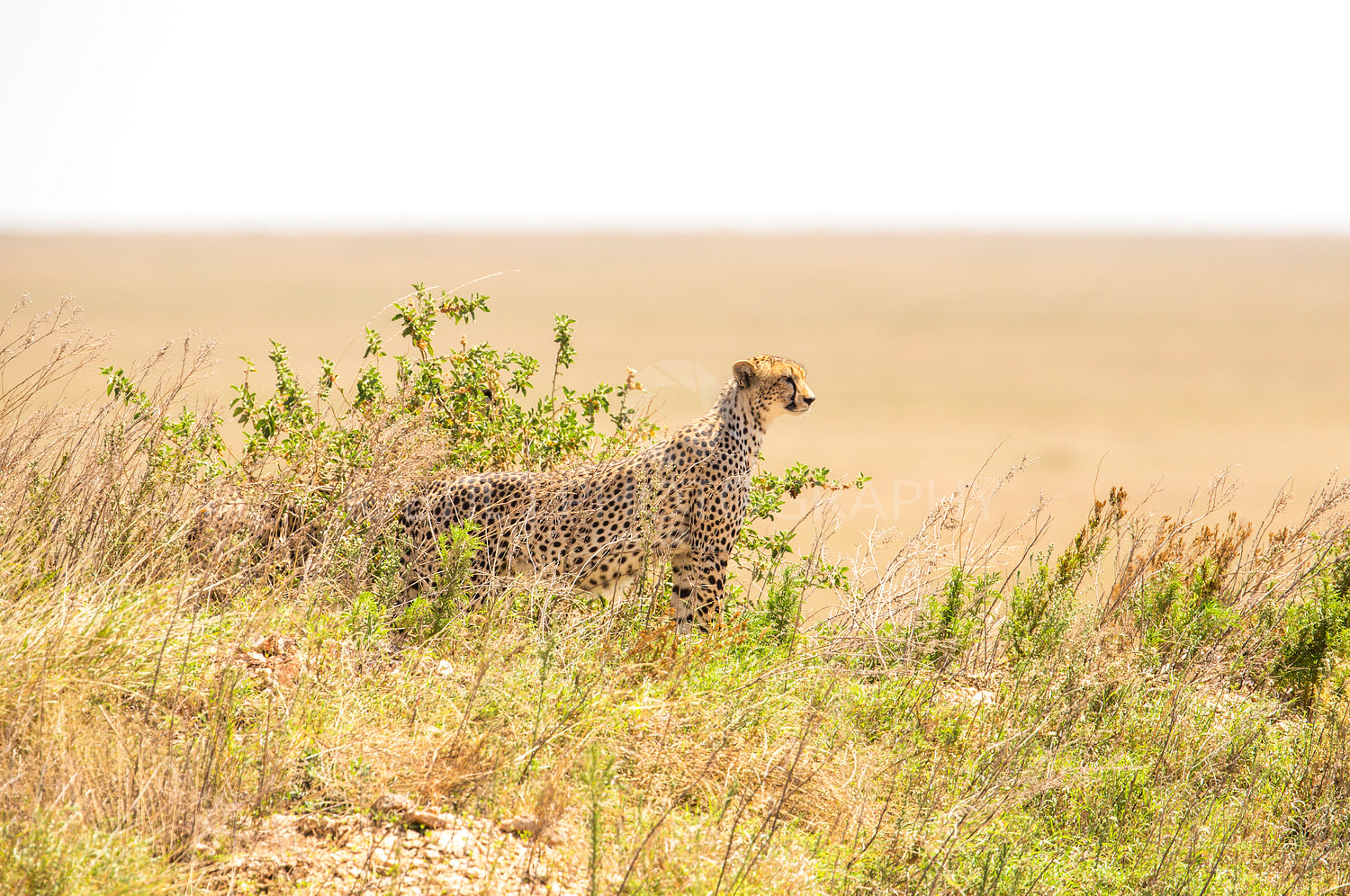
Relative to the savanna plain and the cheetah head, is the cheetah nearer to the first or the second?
the cheetah head

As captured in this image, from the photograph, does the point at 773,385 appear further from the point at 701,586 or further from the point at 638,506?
the point at 638,506

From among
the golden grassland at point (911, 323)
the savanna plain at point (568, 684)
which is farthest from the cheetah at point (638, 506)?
the golden grassland at point (911, 323)

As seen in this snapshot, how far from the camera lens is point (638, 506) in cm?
493

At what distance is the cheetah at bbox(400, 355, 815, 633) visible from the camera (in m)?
5.14

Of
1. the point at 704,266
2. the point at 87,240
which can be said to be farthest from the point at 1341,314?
the point at 87,240

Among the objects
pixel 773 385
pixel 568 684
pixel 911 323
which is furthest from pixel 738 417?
pixel 911 323

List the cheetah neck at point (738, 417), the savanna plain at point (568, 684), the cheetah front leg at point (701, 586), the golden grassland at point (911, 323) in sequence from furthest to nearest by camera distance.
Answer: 1. the golden grassland at point (911, 323)
2. the cheetah neck at point (738, 417)
3. the cheetah front leg at point (701, 586)
4. the savanna plain at point (568, 684)

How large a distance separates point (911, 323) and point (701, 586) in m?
61.8

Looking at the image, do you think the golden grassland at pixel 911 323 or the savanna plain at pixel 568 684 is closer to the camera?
the savanna plain at pixel 568 684

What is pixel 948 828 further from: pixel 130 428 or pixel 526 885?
pixel 130 428

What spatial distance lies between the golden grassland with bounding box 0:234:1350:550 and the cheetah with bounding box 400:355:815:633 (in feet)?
46.0

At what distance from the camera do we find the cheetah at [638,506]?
5.14 metres

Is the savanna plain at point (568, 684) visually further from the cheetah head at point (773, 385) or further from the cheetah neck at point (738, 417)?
the cheetah head at point (773, 385)

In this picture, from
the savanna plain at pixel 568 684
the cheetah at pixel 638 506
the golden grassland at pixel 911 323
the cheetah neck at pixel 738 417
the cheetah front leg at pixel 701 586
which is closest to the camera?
the savanna plain at pixel 568 684
